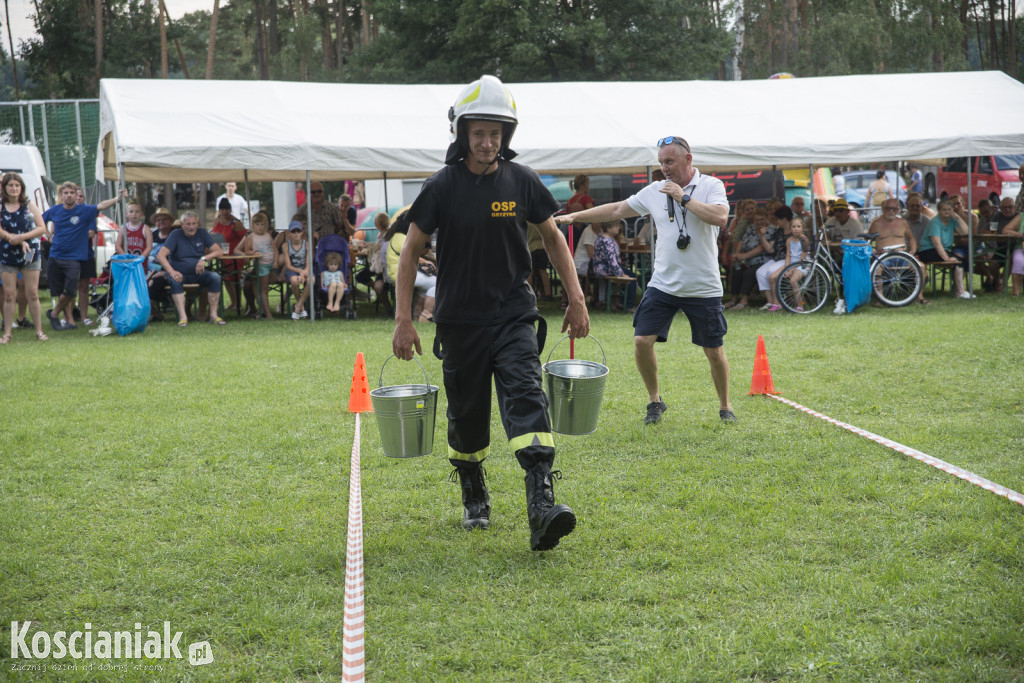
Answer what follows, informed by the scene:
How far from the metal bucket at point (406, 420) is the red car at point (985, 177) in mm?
21405

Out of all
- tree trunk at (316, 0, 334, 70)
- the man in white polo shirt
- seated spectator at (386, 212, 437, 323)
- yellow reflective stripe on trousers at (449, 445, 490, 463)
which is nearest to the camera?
yellow reflective stripe on trousers at (449, 445, 490, 463)

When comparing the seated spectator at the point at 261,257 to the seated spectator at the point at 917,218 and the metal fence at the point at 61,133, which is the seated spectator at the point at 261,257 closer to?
the metal fence at the point at 61,133

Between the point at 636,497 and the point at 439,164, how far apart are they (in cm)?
912

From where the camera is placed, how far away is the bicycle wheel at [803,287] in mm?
13367

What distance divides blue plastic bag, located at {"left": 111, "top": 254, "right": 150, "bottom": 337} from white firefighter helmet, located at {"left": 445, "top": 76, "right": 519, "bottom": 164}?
30.8 feet

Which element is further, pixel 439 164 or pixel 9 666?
pixel 439 164

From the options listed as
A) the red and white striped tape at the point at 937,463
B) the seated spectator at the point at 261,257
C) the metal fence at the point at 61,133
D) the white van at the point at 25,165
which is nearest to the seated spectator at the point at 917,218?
the red and white striped tape at the point at 937,463

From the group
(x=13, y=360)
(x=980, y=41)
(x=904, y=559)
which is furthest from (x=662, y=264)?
(x=980, y=41)

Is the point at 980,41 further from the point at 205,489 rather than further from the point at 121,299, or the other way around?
the point at 205,489

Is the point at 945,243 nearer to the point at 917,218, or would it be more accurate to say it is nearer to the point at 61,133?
the point at 917,218

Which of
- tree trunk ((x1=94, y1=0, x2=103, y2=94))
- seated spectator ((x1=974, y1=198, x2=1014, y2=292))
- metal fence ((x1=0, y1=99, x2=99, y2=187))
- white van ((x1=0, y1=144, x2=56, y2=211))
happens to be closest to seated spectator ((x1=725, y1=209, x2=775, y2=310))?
seated spectator ((x1=974, y1=198, x2=1014, y2=292))

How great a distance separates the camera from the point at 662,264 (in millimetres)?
6535

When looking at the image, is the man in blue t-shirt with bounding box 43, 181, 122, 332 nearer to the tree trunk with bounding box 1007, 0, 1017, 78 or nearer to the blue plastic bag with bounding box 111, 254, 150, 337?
the blue plastic bag with bounding box 111, 254, 150, 337

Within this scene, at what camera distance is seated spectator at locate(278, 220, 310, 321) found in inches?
554
